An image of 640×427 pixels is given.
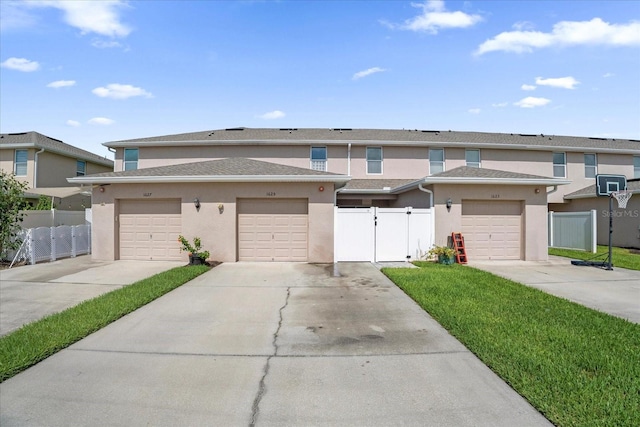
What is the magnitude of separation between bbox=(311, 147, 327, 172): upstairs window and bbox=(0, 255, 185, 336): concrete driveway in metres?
9.21

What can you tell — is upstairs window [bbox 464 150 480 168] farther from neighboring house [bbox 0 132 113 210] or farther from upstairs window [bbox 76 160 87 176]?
upstairs window [bbox 76 160 87 176]

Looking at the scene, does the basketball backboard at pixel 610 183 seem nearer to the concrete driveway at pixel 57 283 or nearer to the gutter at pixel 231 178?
the gutter at pixel 231 178

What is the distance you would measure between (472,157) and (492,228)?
761 cm

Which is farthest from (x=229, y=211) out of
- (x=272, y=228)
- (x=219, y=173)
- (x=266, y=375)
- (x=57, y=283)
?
(x=266, y=375)

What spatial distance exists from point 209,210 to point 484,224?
9.98 meters

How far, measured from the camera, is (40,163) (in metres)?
18.3

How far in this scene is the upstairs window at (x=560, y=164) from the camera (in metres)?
19.5

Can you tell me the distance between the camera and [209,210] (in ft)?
38.3

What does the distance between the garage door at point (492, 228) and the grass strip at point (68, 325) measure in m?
9.96

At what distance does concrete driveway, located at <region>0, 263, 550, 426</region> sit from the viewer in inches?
119

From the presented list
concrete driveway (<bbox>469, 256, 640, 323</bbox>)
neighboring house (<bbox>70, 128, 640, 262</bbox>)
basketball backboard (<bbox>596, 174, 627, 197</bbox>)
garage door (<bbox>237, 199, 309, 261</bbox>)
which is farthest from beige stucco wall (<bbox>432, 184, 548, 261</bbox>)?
garage door (<bbox>237, 199, 309, 261</bbox>)

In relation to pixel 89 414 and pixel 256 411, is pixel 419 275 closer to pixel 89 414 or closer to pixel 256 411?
pixel 256 411

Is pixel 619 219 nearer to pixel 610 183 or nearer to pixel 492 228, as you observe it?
pixel 610 183

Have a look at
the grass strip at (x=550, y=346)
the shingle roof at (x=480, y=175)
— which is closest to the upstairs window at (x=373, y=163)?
the shingle roof at (x=480, y=175)
